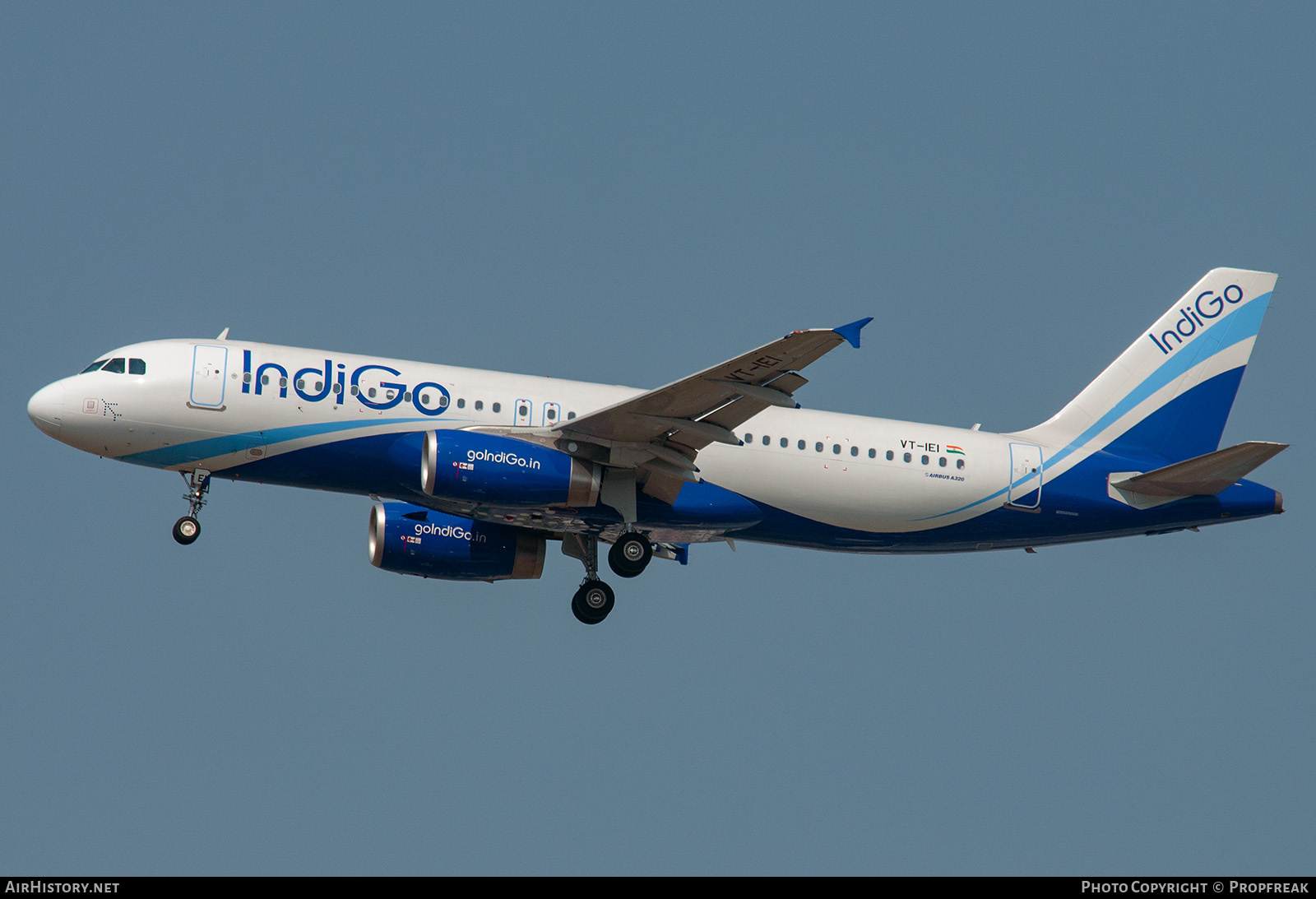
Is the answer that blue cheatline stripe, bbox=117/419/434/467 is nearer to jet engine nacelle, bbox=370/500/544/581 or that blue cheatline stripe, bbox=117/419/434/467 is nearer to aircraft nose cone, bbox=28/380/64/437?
aircraft nose cone, bbox=28/380/64/437

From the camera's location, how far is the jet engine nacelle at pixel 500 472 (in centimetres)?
3047

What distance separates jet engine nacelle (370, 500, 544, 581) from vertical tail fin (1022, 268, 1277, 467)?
12681 mm

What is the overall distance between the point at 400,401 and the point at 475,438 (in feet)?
7.63

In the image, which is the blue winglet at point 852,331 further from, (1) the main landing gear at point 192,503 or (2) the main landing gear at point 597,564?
(1) the main landing gear at point 192,503

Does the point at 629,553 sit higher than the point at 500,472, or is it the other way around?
the point at 500,472

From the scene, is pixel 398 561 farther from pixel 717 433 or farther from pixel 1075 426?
pixel 1075 426

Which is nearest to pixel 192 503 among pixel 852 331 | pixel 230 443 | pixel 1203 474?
pixel 230 443

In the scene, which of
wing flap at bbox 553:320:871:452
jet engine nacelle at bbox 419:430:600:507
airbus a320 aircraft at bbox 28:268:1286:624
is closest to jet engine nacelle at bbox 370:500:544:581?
airbus a320 aircraft at bbox 28:268:1286:624

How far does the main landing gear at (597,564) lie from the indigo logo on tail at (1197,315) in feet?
47.1

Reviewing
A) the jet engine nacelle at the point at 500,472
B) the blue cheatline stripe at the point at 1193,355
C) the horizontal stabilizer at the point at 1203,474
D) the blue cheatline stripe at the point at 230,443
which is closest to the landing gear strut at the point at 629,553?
the jet engine nacelle at the point at 500,472

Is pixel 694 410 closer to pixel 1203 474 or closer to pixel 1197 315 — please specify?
pixel 1203 474

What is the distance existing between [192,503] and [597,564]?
9.72 m

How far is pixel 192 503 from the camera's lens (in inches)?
1281

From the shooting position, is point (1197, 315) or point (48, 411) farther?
point (1197, 315)
